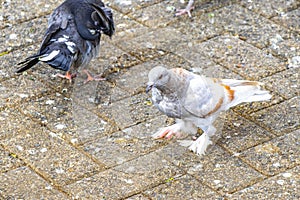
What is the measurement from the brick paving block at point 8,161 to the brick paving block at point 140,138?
68 cm

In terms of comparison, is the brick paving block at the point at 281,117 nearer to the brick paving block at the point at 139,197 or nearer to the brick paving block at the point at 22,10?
the brick paving block at the point at 139,197

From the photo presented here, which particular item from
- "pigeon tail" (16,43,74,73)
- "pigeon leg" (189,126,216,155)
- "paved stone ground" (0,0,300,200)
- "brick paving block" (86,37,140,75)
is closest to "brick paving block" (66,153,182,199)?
"paved stone ground" (0,0,300,200)

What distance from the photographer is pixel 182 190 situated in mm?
4480

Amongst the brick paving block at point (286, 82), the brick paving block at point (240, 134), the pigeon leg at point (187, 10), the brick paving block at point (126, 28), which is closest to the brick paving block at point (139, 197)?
the brick paving block at point (240, 134)

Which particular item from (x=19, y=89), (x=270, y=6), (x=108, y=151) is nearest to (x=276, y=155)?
(x=108, y=151)

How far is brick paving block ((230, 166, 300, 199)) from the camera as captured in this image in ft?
14.5

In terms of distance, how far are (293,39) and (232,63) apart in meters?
0.71

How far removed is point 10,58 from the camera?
594cm

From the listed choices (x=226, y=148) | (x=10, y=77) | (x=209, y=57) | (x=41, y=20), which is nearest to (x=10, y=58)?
(x=10, y=77)

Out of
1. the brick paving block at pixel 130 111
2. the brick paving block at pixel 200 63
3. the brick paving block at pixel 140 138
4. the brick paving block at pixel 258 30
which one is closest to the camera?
the brick paving block at pixel 140 138

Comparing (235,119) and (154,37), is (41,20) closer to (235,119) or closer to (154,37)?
(154,37)

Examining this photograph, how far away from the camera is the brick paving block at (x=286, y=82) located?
5.48m

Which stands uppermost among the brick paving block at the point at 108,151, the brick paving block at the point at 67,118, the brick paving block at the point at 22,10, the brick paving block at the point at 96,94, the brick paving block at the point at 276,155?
the brick paving block at the point at 22,10

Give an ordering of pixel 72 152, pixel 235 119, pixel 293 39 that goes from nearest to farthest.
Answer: pixel 72 152 < pixel 235 119 < pixel 293 39
